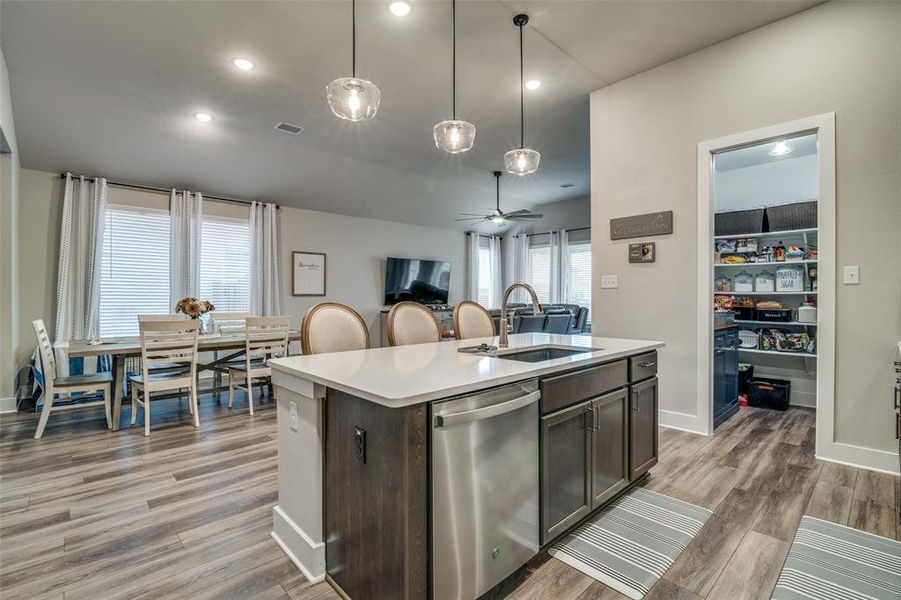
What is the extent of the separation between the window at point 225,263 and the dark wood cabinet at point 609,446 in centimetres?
541

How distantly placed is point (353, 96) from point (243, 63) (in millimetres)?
1661

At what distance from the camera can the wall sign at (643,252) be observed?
11.7 feet

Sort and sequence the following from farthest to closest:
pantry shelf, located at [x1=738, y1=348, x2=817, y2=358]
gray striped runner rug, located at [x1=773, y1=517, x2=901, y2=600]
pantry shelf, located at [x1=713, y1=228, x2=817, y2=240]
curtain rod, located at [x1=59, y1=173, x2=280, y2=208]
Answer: curtain rod, located at [x1=59, y1=173, x2=280, y2=208], pantry shelf, located at [x1=713, y1=228, x2=817, y2=240], pantry shelf, located at [x1=738, y1=348, x2=817, y2=358], gray striped runner rug, located at [x1=773, y1=517, x2=901, y2=600]

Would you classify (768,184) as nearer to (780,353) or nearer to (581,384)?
(780,353)

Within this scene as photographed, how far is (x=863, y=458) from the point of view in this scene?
2.70 meters

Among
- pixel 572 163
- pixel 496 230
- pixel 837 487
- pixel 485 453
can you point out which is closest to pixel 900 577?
pixel 837 487

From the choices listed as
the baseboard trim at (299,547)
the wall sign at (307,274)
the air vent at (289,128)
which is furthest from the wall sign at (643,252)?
the wall sign at (307,274)

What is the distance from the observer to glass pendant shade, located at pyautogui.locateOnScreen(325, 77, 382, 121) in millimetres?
2264

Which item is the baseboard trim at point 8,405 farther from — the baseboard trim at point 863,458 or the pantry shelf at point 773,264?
the pantry shelf at point 773,264

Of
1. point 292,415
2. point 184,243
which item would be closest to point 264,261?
point 184,243

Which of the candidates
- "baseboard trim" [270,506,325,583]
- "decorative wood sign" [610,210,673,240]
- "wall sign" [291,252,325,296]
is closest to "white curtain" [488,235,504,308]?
"wall sign" [291,252,325,296]

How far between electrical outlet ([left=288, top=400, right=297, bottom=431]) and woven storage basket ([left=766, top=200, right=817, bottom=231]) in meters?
5.04

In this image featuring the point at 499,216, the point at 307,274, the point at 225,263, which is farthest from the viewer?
the point at 307,274

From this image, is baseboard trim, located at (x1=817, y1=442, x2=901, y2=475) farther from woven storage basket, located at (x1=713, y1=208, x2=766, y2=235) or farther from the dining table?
the dining table
